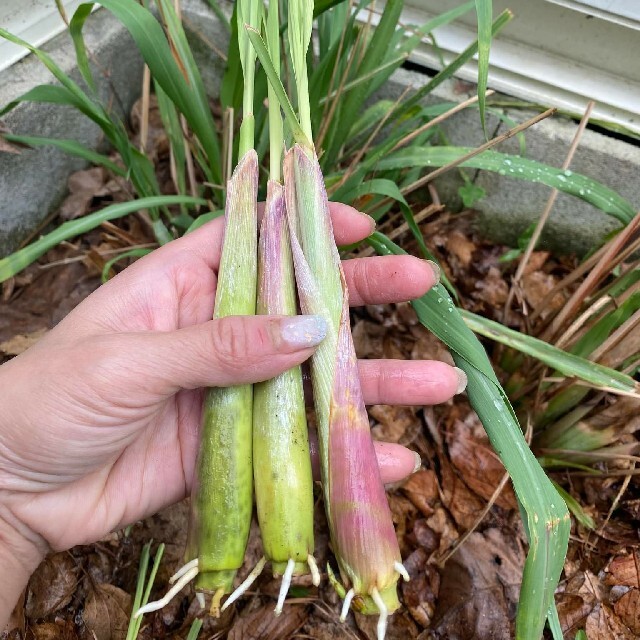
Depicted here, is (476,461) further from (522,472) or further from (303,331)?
(303,331)

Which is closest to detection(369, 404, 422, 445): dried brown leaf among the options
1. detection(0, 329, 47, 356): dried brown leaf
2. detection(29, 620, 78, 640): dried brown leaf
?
detection(29, 620, 78, 640): dried brown leaf

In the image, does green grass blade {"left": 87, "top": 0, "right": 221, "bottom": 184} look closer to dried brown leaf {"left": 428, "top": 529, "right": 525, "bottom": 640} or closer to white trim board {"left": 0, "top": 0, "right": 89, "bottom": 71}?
white trim board {"left": 0, "top": 0, "right": 89, "bottom": 71}

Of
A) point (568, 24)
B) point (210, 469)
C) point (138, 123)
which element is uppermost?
point (568, 24)

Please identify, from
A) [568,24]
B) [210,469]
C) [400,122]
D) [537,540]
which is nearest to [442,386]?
[537,540]

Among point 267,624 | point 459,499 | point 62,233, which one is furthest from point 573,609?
point 62,233

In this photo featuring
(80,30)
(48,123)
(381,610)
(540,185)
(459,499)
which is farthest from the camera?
(540,185)

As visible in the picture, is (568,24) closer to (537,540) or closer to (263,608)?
(537,540)

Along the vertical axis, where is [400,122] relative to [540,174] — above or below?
above

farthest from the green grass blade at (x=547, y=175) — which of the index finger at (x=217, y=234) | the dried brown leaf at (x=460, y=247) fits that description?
the dried brown leaf at (x=460, y=247)
